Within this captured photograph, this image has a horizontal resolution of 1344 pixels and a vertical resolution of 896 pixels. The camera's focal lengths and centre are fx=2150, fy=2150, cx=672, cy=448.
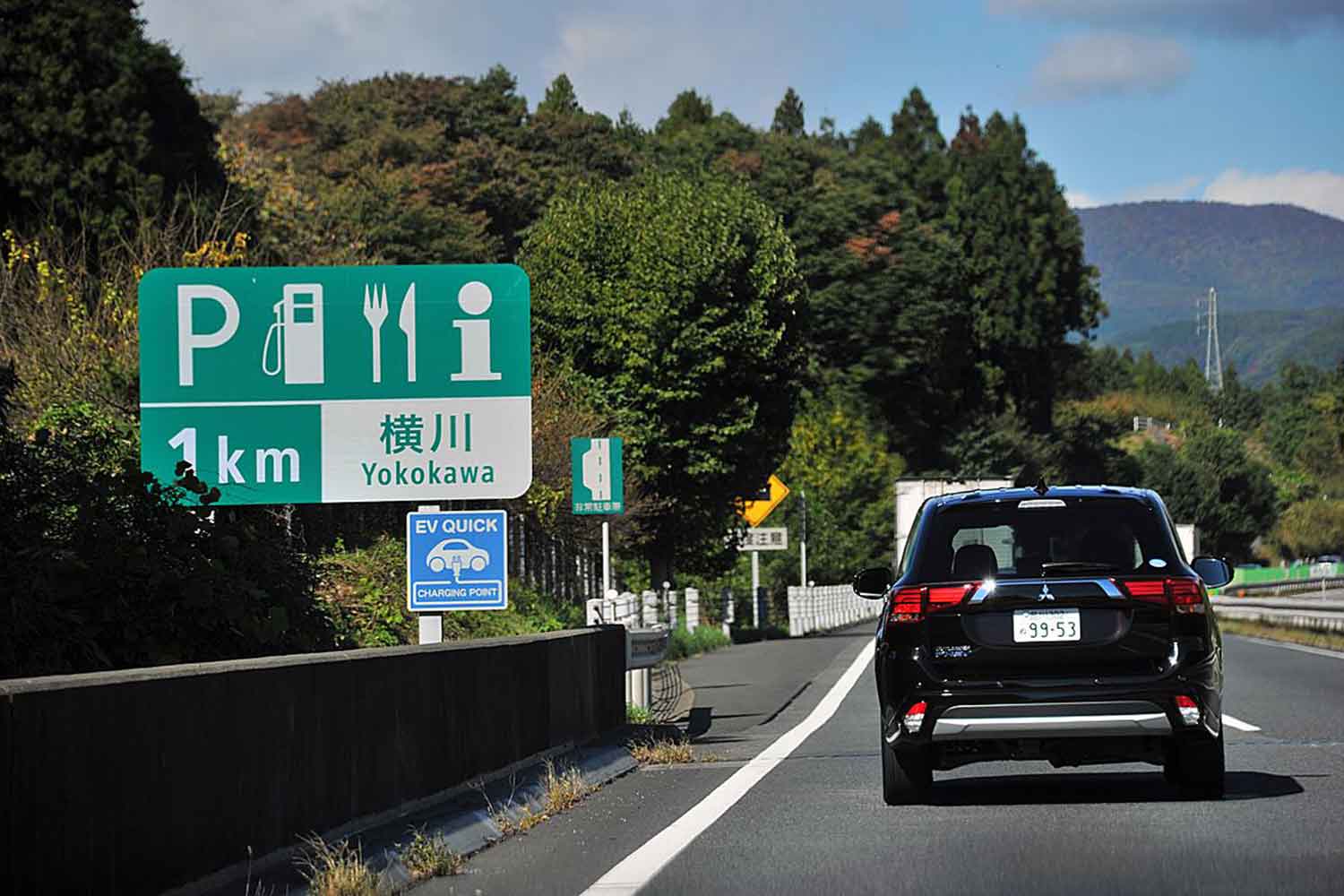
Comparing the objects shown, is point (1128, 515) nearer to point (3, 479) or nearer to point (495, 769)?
point (495, 769)

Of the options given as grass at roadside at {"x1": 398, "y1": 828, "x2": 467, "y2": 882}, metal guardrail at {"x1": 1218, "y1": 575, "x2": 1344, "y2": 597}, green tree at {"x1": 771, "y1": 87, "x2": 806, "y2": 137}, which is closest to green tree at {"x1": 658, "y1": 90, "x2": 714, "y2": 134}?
green tree at {"x1": 771, "y1": 87, "x2": 806, "y2": 137}

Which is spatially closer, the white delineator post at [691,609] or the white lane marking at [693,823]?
the white lane marking at [693,823]

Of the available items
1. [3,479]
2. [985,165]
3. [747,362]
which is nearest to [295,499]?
[3,479]

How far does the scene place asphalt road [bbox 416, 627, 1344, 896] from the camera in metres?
8.55

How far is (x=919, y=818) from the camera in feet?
35.9

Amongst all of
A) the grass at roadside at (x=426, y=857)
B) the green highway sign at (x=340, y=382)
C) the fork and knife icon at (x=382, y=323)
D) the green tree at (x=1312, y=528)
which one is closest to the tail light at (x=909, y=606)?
the grass at roadside at (x=426, y=857)

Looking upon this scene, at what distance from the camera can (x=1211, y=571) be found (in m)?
12.1

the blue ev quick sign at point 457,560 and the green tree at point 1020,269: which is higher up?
the green tree at point 1020,269

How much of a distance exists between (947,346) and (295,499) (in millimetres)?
77135

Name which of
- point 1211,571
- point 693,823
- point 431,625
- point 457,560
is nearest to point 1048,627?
point 1211,571

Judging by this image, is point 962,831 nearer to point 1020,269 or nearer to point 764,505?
point 764,505

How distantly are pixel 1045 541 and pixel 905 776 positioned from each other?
150 centimetres

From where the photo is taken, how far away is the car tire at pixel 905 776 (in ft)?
37.6

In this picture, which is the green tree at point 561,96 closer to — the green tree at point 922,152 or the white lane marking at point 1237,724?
the green tree at point 922,152
